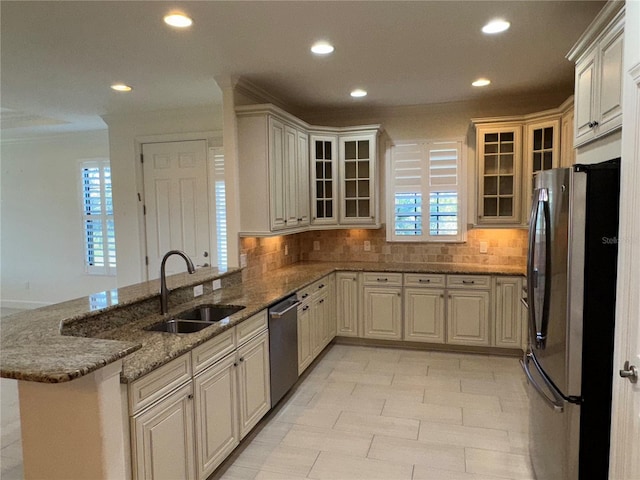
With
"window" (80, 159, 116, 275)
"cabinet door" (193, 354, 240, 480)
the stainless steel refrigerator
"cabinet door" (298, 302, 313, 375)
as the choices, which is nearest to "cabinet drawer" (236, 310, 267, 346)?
"cabinet door" (193, 354, 240, 480)

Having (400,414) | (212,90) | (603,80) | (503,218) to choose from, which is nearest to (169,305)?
(400,414)

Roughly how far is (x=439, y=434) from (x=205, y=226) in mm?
3278

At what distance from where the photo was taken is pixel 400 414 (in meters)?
3.25

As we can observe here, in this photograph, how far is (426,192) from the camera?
491 centimetres

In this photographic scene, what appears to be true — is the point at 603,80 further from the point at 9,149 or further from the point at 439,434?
the point at 9,149

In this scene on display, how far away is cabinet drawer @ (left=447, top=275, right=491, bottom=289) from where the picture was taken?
435 cm

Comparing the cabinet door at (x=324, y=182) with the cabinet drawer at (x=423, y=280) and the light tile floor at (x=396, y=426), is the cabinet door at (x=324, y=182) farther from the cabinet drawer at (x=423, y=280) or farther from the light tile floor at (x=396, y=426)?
the light tile floor at (x=396, y=426)

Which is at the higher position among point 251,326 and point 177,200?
point 177,200

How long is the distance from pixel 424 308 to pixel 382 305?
45cm

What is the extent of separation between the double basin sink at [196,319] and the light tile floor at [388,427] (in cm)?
86

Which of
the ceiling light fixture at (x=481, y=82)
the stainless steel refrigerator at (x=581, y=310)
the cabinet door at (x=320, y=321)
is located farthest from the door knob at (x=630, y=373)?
the ceiling light fixture at (x=481, y=82)

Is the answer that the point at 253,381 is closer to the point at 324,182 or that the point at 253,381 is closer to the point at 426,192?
the point at 324,182

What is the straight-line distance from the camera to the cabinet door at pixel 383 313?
4.62 meters

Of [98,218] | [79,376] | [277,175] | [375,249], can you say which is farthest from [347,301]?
[98,218]
